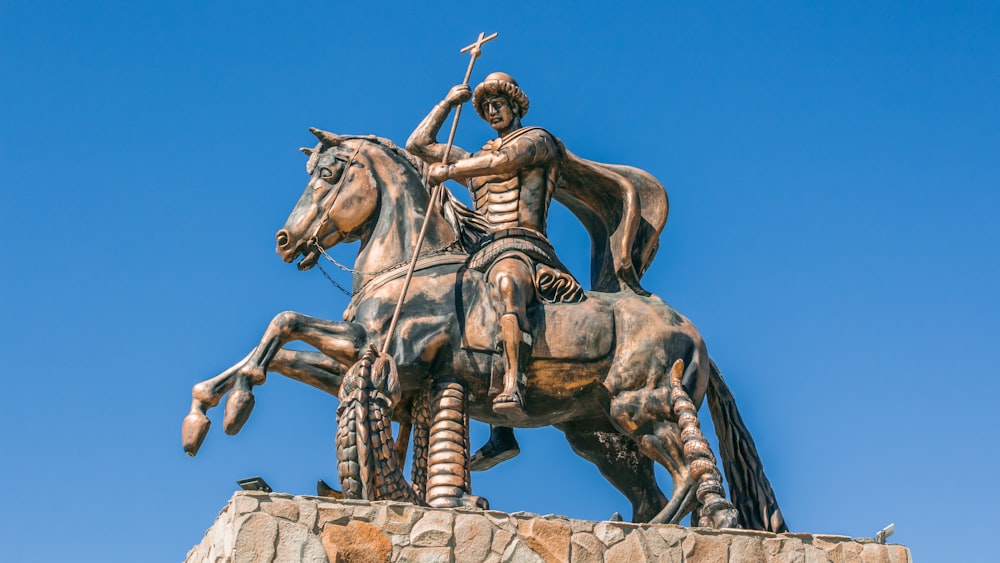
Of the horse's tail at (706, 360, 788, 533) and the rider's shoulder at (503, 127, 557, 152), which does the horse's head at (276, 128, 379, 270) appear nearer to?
the rider's shoulder at (503, 127, 557, 152)

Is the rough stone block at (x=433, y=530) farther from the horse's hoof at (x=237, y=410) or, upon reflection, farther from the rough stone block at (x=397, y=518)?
the horse's hoof at (x=237, y=410)

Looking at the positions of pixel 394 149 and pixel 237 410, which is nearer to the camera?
pixel 237 410

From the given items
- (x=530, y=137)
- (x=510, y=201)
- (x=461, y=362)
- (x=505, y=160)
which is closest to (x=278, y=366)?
(x=461, y=362)

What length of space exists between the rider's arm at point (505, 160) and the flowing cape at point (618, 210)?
412mm

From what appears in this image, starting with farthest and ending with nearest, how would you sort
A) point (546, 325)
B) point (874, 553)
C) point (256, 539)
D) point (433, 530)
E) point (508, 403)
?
point (546, 325), point (508, 403), point (874, 553), point (433, 530), point (256, 539)

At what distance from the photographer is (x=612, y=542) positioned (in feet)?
36.5

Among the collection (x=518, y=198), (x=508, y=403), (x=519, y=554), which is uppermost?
(x=518, y=198)

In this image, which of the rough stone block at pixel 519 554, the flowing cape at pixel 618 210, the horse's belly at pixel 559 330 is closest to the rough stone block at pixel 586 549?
the rough stone block at pixel 519 554

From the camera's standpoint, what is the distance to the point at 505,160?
13047 millimetres

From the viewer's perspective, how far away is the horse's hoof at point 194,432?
1161cm

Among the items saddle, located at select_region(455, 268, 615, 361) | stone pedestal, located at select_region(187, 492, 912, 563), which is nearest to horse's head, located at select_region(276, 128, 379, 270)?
saddle, located at select_region(455, 268, 615, 361)

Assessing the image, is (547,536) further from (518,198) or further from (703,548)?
(518,198)

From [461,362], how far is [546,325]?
2.49ft

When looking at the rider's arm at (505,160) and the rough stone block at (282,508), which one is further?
the rider's arm at (505,160)
